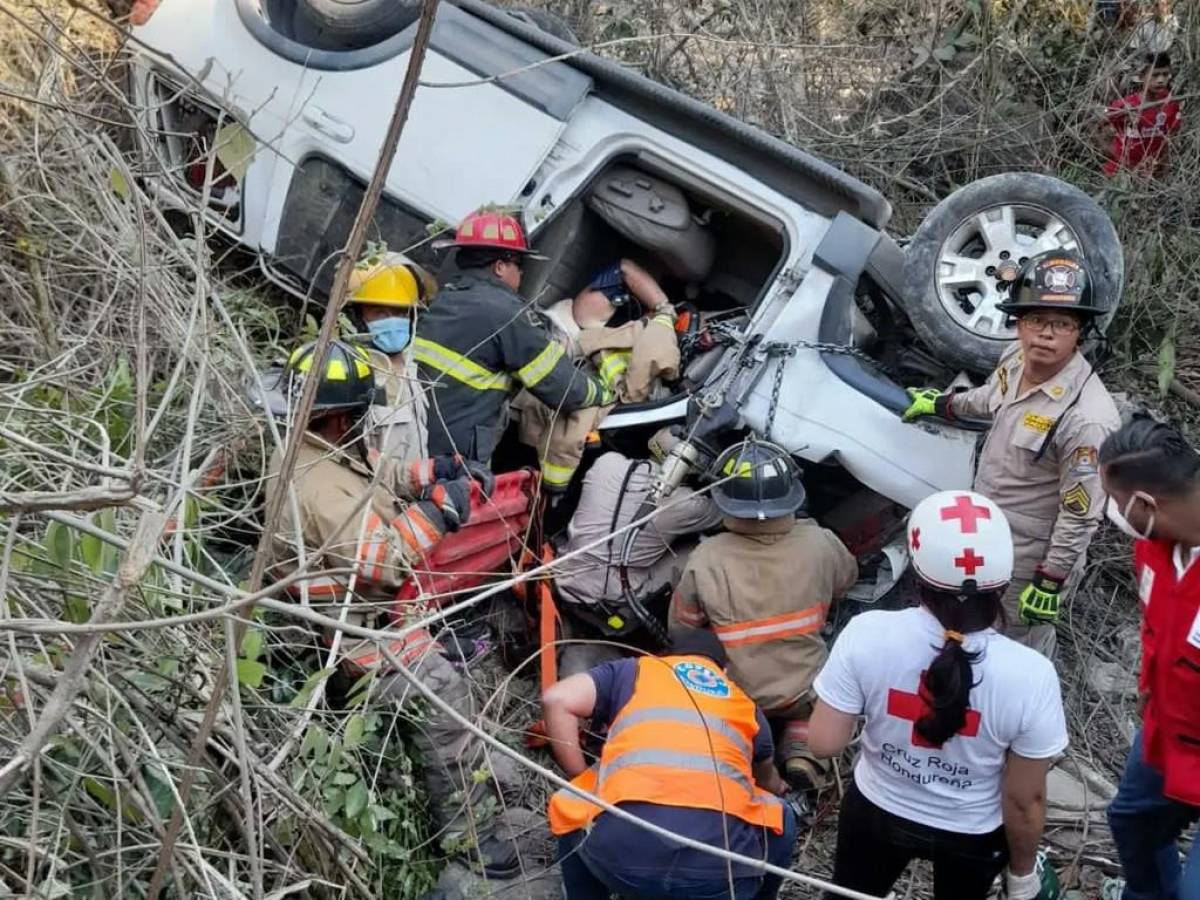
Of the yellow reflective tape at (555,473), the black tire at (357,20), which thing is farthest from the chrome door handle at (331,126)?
the yellow reflective tape at (555,473)

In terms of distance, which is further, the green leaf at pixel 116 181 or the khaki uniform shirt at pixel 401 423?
the khaki uniform shirt at pixel 401 423

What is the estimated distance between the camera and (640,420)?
14.7 feet

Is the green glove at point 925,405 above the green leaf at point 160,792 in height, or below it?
above

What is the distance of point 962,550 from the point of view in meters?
2.63

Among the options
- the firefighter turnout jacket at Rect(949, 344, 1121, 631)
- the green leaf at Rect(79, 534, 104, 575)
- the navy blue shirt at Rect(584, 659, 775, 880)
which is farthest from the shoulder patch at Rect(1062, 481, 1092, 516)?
the green leaf at Rect(79, 534, 104, 575)

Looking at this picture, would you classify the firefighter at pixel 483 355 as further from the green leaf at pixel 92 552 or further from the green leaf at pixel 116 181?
the green leaf at pixel 92 552

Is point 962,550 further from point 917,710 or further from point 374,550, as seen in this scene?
point 374,550

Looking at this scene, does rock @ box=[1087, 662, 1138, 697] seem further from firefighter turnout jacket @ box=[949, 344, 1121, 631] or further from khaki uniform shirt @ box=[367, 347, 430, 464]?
khaki uniform shirt @ box=[367, 347, 430, 464]

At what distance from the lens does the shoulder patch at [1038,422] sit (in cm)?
364

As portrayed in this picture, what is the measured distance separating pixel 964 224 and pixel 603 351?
53.0 inches

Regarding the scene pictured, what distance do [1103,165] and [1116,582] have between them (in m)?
2.23

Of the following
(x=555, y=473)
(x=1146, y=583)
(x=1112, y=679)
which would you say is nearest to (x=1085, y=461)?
(x=1146, y=583)

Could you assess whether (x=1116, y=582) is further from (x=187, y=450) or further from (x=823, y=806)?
(x=187, y=450)

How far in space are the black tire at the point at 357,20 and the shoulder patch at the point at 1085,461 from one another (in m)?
2.76
